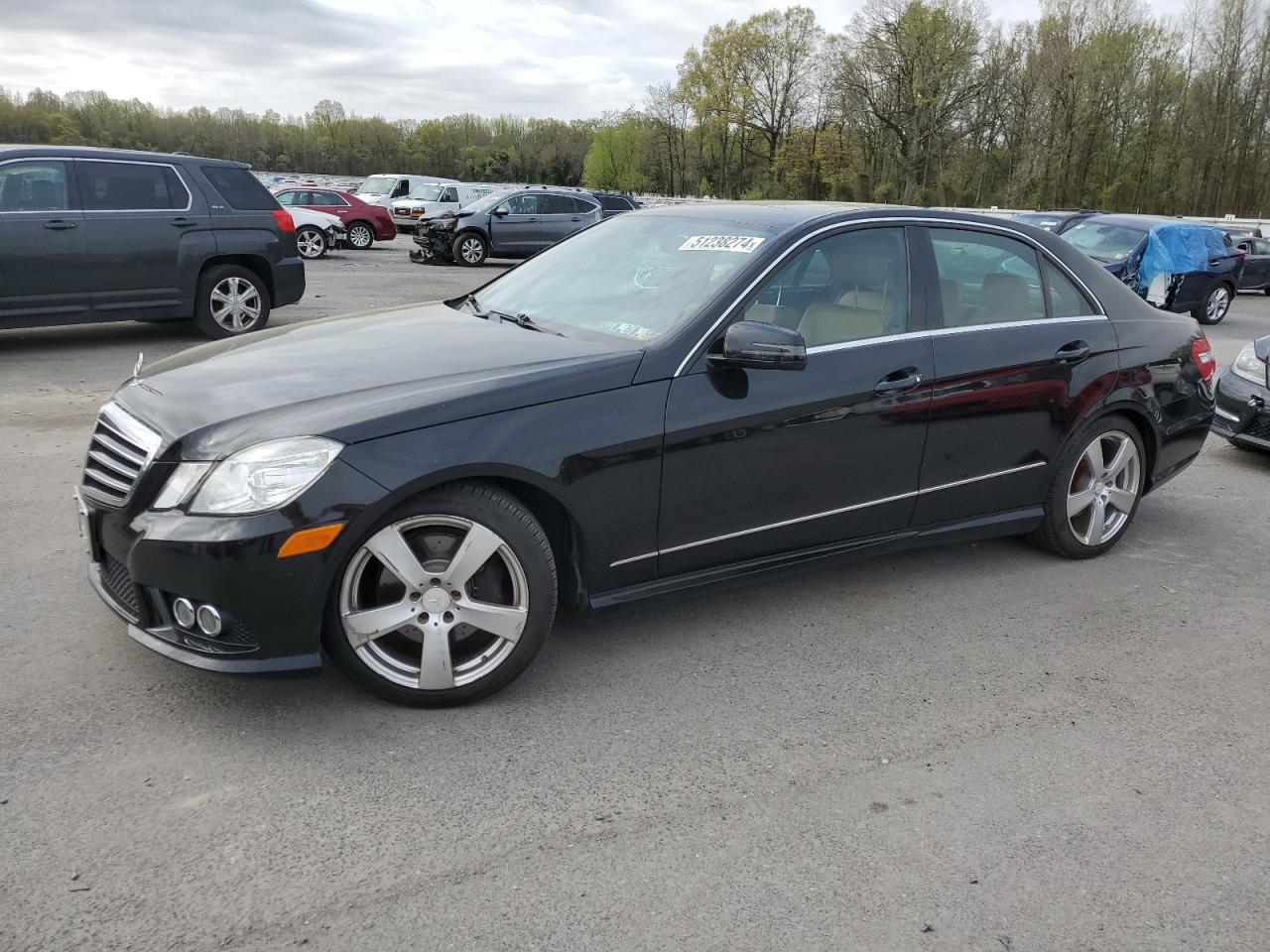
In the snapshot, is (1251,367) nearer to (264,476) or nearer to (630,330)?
(630,330)

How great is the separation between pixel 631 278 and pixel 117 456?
6.71 ft

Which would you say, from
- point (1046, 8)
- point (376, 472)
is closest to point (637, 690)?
point (376, 472)

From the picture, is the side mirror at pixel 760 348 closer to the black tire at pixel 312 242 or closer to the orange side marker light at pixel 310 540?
the orange side marker light at pixel 310 540

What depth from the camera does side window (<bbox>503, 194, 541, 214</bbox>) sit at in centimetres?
2302

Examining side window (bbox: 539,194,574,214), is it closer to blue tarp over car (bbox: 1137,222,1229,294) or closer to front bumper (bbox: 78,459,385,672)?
blue tarp over car (bbox: 1137,222,1229,294)

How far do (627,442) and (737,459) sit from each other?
475 mm

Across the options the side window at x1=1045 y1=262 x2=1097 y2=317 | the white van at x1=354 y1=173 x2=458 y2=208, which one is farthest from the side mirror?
the white van at x1=354 y1=173 x2=458 y2=208

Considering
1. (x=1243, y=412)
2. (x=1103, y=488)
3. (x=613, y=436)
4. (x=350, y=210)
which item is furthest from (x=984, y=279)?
(x=350, y=210)

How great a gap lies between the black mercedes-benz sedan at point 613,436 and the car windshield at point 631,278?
17 mm

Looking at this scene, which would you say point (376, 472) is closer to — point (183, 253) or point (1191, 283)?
point (183, 253)

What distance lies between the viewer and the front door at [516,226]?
22.9m

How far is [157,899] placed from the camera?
8.01 feet

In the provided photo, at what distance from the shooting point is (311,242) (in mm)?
22922

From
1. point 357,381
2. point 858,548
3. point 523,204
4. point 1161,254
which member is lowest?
point 858,548
